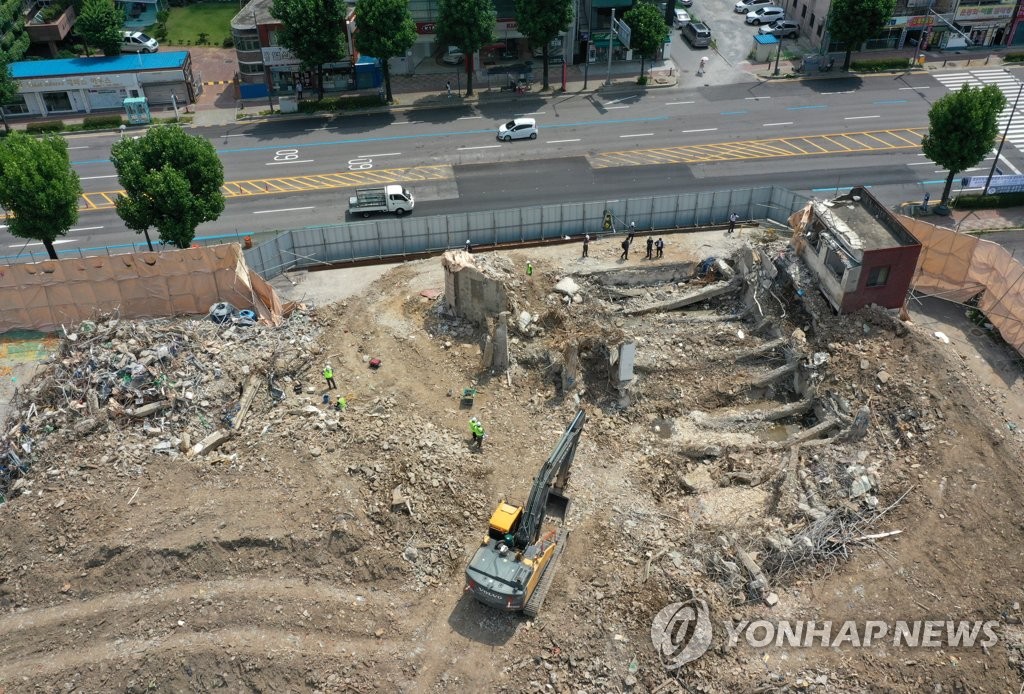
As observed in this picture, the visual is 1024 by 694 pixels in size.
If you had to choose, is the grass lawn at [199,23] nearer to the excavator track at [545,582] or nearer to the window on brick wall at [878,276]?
the window on brick wall at [878,276]

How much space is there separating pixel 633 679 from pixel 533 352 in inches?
695

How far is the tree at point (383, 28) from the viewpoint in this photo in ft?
209

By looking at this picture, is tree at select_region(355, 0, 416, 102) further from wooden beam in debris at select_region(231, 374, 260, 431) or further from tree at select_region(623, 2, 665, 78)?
wooden beam in debris at select_region(231, 374, 260, 431)

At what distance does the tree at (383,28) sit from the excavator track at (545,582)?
156 feet

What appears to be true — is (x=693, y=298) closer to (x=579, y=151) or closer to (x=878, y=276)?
(x=878, y=276)

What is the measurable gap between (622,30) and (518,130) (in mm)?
17357

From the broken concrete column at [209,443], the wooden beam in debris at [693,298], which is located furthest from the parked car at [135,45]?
the wooden beam in debris at [693,298]

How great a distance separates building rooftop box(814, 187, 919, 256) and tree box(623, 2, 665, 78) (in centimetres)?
3140

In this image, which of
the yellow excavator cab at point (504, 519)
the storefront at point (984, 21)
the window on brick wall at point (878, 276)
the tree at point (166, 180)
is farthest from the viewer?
the storefront at point (984, 21)

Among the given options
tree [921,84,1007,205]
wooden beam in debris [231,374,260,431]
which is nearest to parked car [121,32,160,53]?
wooden beam in debris [231,374,260,431]

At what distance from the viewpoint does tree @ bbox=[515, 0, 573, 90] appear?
2635 inches

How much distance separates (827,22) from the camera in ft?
Result: 236

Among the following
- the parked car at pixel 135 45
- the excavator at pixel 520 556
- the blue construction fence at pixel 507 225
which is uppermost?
the parked car at pixel 135 45

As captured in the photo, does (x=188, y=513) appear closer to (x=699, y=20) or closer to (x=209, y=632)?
(x=209, y=632)
